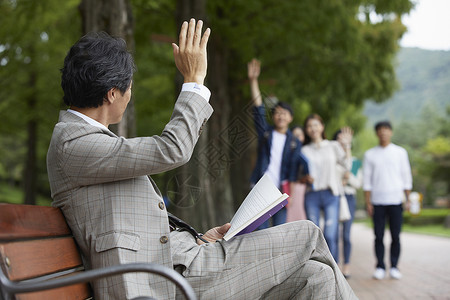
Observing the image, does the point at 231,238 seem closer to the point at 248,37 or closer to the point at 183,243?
the point at 183,243

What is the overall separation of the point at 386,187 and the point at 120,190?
6.08m

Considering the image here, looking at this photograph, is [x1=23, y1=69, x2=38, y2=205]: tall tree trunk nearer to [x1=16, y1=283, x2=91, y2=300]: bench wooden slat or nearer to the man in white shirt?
the man in white shirt

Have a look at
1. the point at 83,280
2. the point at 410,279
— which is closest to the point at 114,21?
the point at 83,280

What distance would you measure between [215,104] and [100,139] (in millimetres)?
10340

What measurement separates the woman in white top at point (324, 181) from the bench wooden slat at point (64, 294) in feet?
17.0

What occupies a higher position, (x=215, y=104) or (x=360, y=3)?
(x=360, y=3)

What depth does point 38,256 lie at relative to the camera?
1.98 m

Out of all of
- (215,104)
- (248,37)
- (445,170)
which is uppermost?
(248,37)

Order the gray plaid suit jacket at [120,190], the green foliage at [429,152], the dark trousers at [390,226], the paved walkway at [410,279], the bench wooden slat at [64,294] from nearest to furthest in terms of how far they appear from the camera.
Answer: the bench wooden slat at [64,294] → the gray plaid suit jacket at [120,190] → the paved walkway at [410,279] → the dark trousers at [390,226] → the green foliage at [429,152]

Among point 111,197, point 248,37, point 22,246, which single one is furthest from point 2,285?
point 248,37

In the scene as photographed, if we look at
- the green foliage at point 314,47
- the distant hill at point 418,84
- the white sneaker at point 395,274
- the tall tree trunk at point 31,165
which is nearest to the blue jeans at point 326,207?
the white sneaker at point 395,274

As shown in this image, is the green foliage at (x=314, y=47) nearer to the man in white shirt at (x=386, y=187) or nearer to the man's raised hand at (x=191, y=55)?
the man in white shirt at (x=386, y=187)

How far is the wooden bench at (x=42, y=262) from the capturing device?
1765 mm

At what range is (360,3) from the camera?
494 inches
